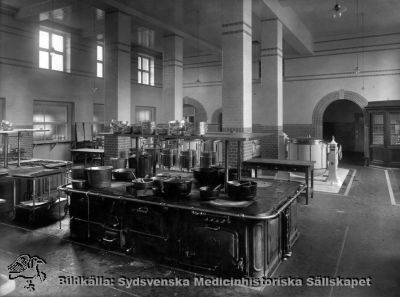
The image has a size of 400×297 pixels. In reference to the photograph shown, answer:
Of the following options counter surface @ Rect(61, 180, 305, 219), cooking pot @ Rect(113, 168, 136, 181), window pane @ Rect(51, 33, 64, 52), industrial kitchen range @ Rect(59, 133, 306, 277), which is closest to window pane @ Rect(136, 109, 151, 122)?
window pane @ Rect(51, 33, 64, 52)

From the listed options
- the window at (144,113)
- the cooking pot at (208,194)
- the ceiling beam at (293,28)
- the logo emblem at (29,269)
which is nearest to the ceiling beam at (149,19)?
the ceiling beam at (293,28)

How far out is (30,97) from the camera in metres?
12.6

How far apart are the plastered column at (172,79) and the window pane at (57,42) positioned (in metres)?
4.27

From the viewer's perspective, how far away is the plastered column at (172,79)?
13164 mm

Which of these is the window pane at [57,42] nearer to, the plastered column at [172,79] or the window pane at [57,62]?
the window pane at [57,62]

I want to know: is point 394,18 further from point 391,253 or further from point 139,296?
point 139,296

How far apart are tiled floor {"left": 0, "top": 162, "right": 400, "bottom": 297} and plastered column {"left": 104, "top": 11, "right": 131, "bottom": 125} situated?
4868mm

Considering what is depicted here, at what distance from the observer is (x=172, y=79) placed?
13.3 meters

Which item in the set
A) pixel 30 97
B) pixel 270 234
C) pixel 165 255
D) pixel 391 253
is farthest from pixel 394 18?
pixel 30 97

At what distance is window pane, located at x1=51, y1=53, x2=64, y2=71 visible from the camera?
13562mm

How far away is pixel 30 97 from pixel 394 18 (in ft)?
44.9

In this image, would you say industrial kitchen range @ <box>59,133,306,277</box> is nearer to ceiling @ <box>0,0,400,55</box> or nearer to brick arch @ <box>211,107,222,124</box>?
ceiling @ <box>0,0,400,55</box>

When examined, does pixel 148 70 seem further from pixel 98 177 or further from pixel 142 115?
pixel 98 177

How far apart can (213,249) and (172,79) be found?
10.1 meters
